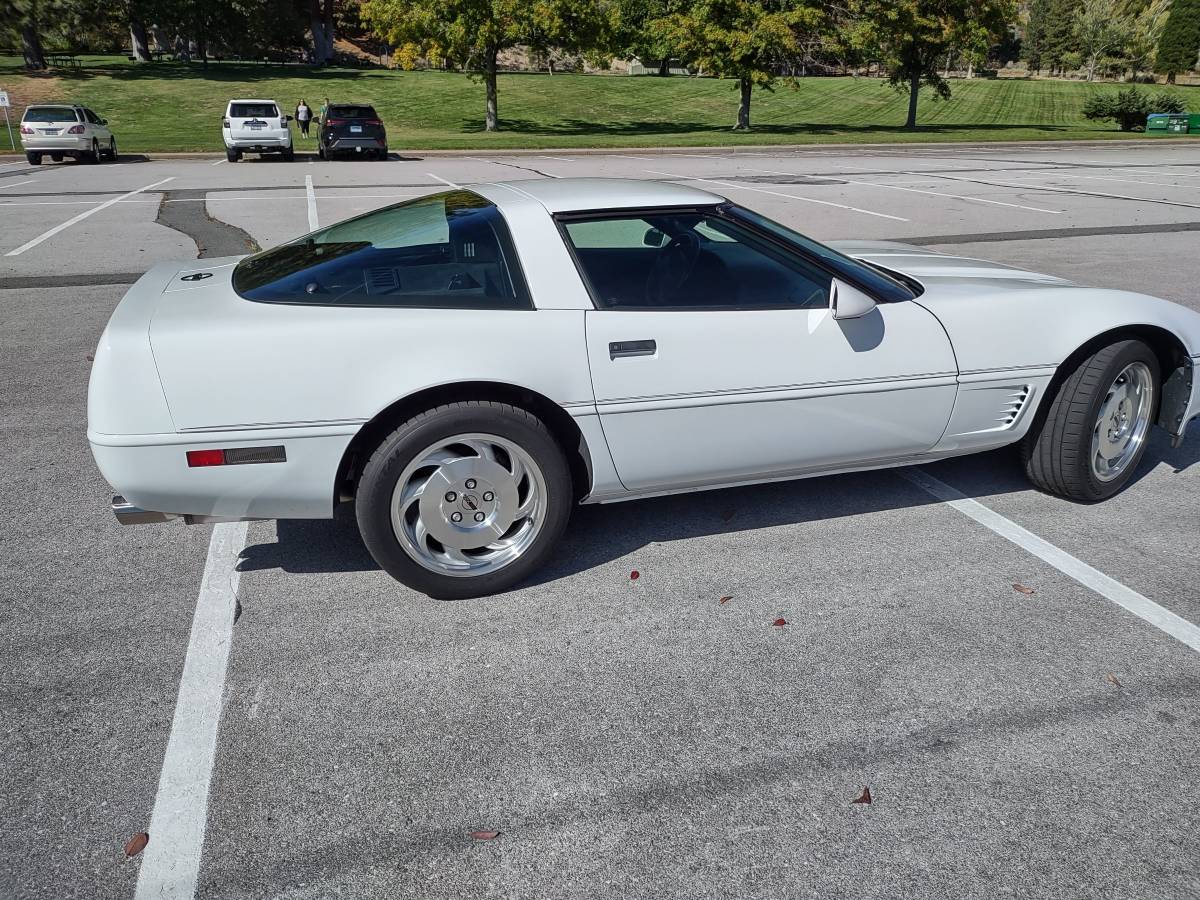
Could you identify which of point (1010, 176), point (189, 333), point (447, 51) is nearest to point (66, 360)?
point (189, 333)

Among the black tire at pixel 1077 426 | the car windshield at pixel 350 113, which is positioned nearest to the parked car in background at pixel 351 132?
the car windshield at pixel 350 113

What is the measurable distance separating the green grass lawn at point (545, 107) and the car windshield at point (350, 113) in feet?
11.3

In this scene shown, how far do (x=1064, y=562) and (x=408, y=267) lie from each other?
276cm

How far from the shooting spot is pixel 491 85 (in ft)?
112

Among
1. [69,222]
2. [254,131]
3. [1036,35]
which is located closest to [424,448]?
[69,222]

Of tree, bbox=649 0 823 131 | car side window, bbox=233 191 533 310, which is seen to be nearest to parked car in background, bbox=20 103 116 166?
tree, bbox=649 0 823 131

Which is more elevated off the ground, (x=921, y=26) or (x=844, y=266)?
(x=921, y=26)

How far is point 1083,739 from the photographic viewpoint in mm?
2760

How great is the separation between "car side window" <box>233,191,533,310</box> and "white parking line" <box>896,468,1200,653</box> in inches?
86.9

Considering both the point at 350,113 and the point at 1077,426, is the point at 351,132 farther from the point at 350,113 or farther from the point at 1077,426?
the point at 1077,426

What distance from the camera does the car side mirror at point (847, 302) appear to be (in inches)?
140

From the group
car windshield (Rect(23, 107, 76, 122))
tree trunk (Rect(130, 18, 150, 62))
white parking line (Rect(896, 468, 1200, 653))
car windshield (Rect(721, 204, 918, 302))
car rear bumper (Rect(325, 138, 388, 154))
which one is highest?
tree trunk (Rect(130, 18, 150, 62))

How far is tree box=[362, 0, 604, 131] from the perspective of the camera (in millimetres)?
30094

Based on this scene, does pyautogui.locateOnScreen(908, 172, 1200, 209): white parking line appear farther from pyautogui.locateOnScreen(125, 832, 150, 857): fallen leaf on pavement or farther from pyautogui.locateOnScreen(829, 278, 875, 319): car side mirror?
pyautogui.locateOnScreen(125, 832, 150, 857): fallen leaf on pavement
